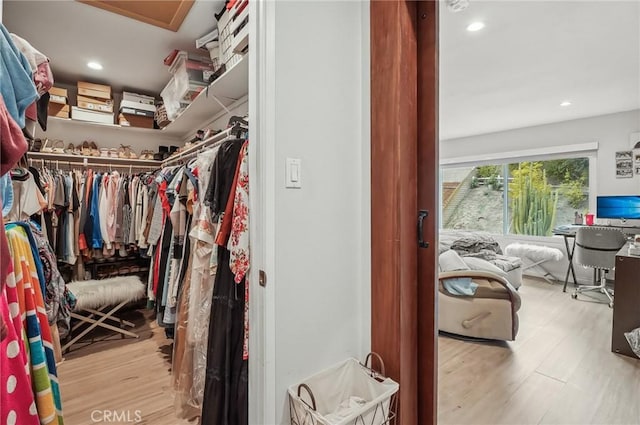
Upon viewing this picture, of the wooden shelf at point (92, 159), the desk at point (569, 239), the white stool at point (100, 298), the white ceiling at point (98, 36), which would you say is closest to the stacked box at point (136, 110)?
the white ceiling at point (98, 36)

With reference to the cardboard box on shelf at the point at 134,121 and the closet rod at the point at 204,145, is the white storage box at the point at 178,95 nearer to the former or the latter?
the closet rod at the point at 204,145

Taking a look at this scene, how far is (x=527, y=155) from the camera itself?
4.81m

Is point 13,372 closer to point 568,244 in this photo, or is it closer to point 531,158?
point 568,244

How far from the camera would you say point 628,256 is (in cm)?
227

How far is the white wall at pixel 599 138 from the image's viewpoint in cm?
400

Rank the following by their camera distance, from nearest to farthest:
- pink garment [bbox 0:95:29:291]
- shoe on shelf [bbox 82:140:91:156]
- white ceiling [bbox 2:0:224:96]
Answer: pink garment [bbox 0:95:29:291]
white ceiling [bbox 2:0:224:96]
shoe on shelf [bbox 82:140:91:156]

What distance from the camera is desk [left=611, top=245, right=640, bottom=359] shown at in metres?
2.24

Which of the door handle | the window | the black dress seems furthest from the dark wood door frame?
the window

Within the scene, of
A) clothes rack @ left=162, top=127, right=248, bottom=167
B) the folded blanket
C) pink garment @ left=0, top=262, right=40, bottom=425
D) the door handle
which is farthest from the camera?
the folded blanket

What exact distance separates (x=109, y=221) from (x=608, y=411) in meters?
3.84

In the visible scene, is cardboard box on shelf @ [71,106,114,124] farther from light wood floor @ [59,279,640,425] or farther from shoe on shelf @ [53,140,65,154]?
light wood floor @ [59,279,640,425]

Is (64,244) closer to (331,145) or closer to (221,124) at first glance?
(221,124)

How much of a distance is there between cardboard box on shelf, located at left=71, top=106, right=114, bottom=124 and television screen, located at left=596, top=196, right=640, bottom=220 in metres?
5.82

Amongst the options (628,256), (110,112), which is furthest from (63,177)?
(628,256)
